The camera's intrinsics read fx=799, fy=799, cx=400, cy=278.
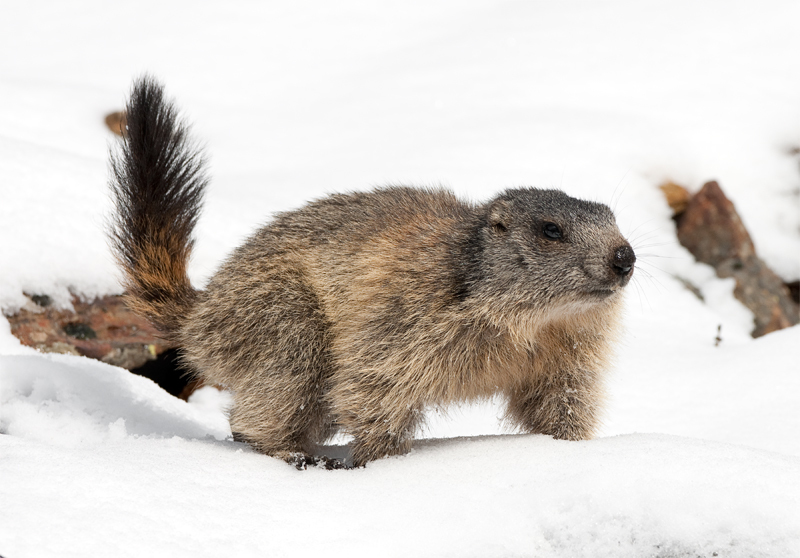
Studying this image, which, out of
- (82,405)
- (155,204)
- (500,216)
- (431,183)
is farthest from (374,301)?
(431,183)

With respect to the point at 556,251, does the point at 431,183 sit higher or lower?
higher

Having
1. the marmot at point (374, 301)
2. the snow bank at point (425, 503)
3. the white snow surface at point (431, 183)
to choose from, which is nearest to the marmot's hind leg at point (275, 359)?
the marmot at point (374, 301)

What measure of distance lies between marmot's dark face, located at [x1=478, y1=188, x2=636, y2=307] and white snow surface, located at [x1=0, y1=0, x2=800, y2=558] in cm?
67

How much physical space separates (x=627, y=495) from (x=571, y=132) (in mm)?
9160

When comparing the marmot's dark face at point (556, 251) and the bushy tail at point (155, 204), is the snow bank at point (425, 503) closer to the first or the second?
the marmot's dark face at point (556, 251)

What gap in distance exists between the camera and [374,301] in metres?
5.48

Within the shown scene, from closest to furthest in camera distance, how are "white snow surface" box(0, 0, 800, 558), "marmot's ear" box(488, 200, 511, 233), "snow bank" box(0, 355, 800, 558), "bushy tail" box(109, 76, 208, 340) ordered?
1. "snow bank" box(0, 355, 800, 558)
2. "white snow surface" box(0, 0, 800, 558)
3. "marmot's ear" box(488, 200, 511, 233)
4. "bushy tail" box(109, 76, 208, 340)

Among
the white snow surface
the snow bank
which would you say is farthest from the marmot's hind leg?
the snow bank

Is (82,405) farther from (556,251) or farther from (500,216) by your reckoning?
(556,251)

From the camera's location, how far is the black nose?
488cm

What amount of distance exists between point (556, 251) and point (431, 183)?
158 inches

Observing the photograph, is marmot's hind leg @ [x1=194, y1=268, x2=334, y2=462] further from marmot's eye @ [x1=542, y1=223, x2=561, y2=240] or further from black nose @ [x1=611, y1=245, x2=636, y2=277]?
black nose @ [x1=611, y1=245, x2=636, y2=277]

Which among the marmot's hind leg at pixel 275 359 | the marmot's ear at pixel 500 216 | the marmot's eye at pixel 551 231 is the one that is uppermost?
the marmot's ear at pixel 500 216

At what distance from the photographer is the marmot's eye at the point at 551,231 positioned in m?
5.18
